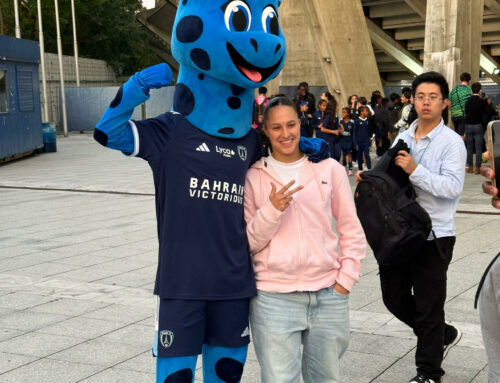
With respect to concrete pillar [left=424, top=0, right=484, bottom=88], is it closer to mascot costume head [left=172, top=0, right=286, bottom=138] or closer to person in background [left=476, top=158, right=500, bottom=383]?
mascot costume head [left=172, top=0, right=286, bottom=138]

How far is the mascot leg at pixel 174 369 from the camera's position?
127 inches

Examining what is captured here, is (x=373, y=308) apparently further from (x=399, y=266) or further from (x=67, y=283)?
(x=67, y=283)

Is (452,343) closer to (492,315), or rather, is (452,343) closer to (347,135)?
(492,315)

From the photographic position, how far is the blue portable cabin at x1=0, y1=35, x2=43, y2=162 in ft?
61.5

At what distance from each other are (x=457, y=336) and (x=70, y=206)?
7894 mm

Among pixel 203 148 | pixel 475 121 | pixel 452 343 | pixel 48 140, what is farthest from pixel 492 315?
pixel 48 140

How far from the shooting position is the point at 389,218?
3893mm

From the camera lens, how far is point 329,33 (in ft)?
76.9

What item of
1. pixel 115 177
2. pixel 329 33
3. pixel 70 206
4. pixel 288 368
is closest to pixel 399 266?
pixel 288 368

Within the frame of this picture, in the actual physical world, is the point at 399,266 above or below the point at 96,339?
above

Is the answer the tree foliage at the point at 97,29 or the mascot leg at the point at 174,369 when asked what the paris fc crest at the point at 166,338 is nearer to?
the mascot leg at the point at 174,369

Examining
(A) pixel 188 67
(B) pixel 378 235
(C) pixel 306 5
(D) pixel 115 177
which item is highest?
(C) pixel 306 5

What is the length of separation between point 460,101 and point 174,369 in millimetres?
13605

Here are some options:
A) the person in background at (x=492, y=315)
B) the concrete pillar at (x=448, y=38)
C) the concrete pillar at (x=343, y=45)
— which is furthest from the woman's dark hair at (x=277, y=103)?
the concrete pillar at (x=343, y=45)
